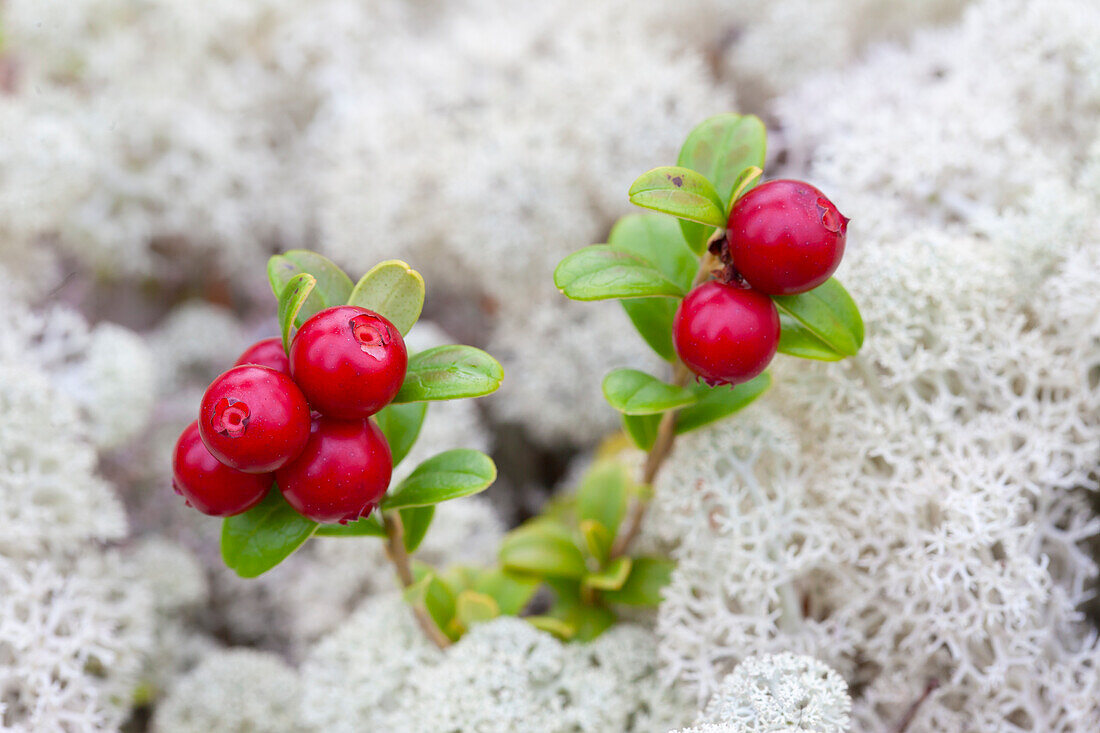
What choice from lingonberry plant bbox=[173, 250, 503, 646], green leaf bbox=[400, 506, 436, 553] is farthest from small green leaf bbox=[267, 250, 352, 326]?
green leaf bbox=[400, 506, 436, 553]

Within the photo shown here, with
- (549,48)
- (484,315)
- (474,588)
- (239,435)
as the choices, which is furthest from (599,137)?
(239,435)

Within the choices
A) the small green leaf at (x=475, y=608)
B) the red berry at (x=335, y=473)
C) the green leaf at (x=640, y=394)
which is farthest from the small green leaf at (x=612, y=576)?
the red berry at (x=335, y=473)

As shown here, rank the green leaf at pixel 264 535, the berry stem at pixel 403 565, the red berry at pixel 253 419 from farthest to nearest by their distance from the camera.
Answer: the berry stem at pixel 403 565, the green leaf at pixel 264 535, the red berry at pixel 253 419

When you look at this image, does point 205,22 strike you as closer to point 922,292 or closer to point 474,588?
point 474,588

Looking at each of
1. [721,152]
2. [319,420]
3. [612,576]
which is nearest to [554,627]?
[612,576]

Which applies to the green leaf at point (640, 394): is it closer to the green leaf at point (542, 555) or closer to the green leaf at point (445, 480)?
the green leaf at point (445, 480)

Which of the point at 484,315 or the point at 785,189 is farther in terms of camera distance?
the point at 484,315

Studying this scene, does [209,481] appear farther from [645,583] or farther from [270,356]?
[645,583]
